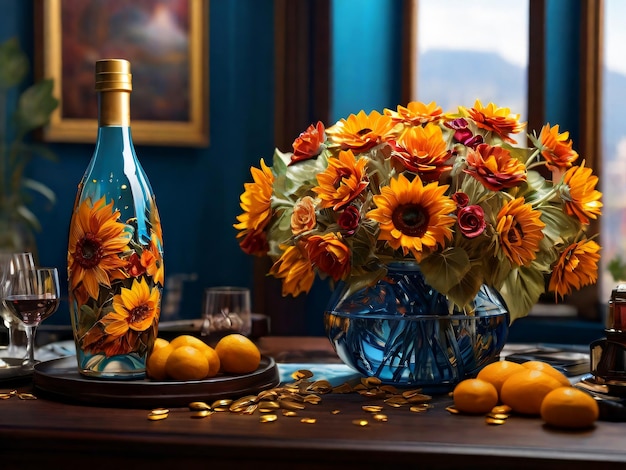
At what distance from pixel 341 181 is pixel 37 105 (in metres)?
2.81

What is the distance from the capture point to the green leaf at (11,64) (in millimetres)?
3570

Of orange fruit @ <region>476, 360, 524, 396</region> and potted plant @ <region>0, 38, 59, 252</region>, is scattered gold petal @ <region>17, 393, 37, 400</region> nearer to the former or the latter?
orange fruit @ <region>476, 360, 524, 396</region>

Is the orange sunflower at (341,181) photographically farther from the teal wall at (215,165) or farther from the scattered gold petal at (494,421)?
the teal wall at (215,165)

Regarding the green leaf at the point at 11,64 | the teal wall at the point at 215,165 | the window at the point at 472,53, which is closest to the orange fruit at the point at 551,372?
the window at the point at 472,53

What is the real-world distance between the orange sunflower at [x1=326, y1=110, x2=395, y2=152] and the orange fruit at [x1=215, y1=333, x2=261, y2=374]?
0.98ft

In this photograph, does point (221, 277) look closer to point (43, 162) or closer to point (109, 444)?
point (43, 162)

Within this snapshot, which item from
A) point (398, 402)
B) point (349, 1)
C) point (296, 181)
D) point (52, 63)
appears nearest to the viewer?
point (398, 402)

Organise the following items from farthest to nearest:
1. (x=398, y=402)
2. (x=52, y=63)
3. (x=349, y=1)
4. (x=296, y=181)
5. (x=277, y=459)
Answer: (x=52, y=63) < (x=349, y=1) < (x=296, y=181) < (x=398, y=402) < (x=277, y=459)

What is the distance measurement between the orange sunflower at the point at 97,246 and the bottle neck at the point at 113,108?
0.34ft

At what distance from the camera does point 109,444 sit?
2.92 feet

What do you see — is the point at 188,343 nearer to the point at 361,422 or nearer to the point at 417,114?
the point at 361,422

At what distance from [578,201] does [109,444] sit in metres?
0.68

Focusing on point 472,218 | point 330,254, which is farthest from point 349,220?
point 472,218

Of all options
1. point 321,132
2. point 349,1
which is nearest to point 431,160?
point 321,132
